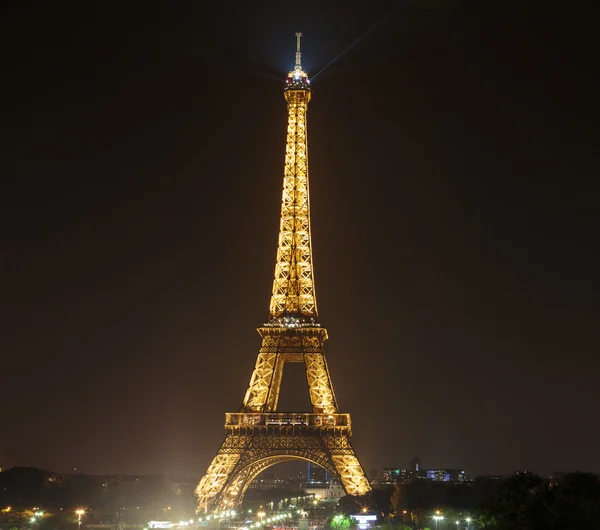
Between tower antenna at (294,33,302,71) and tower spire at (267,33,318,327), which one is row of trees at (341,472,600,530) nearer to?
tower spire at (267,33,318,327)

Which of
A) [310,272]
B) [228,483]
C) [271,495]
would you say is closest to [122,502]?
[228,483]

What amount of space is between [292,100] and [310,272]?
45.6 ft

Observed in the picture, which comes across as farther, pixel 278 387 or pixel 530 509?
pixel 278 387

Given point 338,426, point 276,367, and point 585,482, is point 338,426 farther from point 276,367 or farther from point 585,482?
point 585,482

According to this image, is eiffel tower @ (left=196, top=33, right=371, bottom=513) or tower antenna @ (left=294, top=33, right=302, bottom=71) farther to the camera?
tower antenna @ (left=294, top=33, right=302, bottom=71)

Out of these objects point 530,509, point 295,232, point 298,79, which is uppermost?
point 298,79

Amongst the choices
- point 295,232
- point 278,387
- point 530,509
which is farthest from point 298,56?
point 530,509

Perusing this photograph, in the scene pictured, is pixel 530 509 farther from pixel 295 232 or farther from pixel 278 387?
pixel 295 232

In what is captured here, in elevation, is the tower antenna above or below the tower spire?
above

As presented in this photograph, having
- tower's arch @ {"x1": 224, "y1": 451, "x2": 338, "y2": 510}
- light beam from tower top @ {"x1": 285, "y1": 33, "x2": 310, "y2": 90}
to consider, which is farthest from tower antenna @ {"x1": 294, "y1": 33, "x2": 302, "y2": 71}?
tower's arch @ {"x1": 224, "y1": 451, "x2": 338, "y2": 510}

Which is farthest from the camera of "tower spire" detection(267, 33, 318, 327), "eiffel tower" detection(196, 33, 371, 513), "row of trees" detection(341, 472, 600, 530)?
"tower spire" detection(267, 33, 318, 327)

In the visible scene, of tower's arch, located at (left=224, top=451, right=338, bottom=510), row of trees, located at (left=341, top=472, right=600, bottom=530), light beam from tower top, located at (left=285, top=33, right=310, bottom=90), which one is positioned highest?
light beam from tower top, located at (left=285, top=33, right=310, bottom=90)

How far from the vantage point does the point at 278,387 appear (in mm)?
80812

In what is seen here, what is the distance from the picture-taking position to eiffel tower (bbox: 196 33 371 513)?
249 feet
